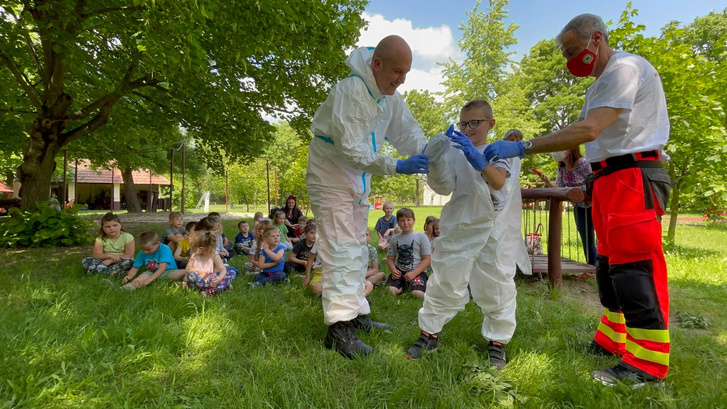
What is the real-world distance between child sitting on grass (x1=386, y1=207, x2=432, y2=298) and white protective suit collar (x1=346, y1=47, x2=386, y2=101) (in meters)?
2.39

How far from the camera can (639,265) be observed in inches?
78.7

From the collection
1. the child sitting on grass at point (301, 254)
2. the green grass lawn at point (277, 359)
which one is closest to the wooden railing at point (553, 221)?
the green grass lawn at point (277, 359)

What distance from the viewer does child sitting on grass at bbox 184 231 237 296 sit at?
12.8 ft

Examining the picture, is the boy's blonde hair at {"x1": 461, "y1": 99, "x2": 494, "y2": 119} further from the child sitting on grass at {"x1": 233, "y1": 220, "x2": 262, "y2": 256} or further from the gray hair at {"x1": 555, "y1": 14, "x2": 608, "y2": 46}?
the child sitting on grass at {"x1": 233, "y1": 220, "x2": 262, "y2": 256}

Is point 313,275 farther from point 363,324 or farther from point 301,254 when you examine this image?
point 363,324

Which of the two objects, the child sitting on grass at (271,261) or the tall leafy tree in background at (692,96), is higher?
the tall leafy tree in background at (692,96)

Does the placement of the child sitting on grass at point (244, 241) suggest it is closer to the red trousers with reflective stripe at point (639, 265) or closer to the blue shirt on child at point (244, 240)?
the blue shirt on child at point (244, 240)

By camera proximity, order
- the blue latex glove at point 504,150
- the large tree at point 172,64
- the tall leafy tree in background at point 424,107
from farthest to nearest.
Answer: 1. the tall leafy tree in background at point 424,107
2. the large tree at point 172,64
3. the blue latex glove at point 504,150

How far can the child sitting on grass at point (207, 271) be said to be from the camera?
3898mm

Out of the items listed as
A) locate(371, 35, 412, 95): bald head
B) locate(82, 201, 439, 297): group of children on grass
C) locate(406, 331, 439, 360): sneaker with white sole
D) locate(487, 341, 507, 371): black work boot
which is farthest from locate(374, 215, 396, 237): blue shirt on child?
locate(371, 35, 412, 95): bald head

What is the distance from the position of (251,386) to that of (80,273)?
3994mm

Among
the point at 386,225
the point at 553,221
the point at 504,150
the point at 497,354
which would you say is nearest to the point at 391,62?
the point at 504,150

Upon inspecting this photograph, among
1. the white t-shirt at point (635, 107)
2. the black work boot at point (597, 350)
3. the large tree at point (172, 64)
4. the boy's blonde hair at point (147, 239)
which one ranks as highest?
the large tree at point (172, 64)

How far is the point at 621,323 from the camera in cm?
234
